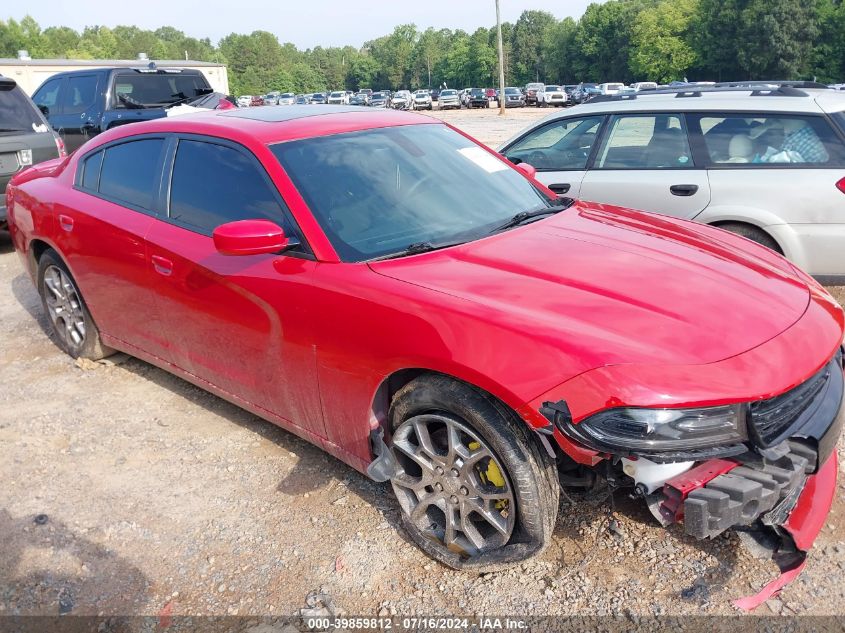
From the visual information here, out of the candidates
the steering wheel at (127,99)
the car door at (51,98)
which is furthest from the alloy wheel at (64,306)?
the car door at (51,98)

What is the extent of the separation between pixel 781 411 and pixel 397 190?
1.85 m

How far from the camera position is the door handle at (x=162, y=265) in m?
3.60

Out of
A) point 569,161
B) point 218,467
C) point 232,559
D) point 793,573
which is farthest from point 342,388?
point 569,161

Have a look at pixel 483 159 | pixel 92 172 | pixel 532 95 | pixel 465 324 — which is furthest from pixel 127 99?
pixel 532 95

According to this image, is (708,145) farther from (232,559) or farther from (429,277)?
(232,559)

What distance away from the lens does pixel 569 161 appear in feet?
19.4

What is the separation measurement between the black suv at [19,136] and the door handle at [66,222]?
12.2 feet

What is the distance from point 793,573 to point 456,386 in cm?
136

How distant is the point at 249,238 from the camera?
114 inches

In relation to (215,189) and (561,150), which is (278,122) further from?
(561,150)

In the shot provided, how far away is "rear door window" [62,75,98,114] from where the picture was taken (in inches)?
428

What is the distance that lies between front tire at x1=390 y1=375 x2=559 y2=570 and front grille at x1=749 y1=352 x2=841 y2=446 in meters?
0.68

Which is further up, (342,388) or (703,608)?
(342,388)

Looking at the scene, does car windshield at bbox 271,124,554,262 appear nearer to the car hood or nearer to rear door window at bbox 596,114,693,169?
the car hood
